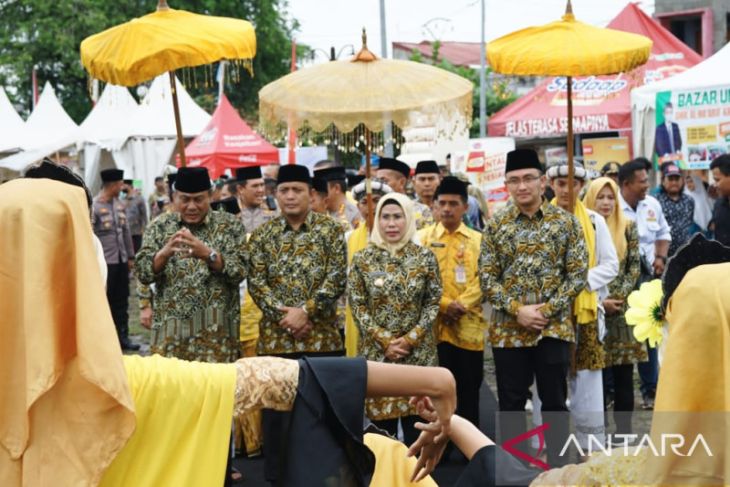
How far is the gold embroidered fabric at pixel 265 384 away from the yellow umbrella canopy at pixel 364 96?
3976 millimetres

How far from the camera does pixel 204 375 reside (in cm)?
305

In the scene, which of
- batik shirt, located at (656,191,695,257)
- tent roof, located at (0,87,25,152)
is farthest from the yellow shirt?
A: tent roof, located at (0,87,25,152)

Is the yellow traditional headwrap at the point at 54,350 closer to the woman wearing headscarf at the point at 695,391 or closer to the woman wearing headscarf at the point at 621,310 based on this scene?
the woman wearing headscarf at the point at 695,391

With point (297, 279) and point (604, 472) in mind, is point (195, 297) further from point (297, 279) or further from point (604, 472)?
point (604, 472)

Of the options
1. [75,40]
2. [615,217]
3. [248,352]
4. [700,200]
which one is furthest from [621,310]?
[75,40]

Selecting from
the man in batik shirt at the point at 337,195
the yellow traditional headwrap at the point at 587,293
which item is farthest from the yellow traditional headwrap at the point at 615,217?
the man in batik shirt at the point at 337,195

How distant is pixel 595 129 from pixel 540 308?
12.0 meters

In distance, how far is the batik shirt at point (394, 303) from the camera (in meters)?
6.70

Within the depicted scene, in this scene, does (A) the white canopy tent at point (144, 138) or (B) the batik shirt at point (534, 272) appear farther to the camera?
(A) the white canopy tent at point (144, 138)

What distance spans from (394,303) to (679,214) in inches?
206

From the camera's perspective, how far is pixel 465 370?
748 centimetres

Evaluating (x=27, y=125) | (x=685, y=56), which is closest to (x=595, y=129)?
(x=685, y=56)

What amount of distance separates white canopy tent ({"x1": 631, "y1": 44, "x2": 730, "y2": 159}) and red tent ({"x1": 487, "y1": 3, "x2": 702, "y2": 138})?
4785 mm

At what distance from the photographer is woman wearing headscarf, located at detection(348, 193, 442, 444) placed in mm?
6684
